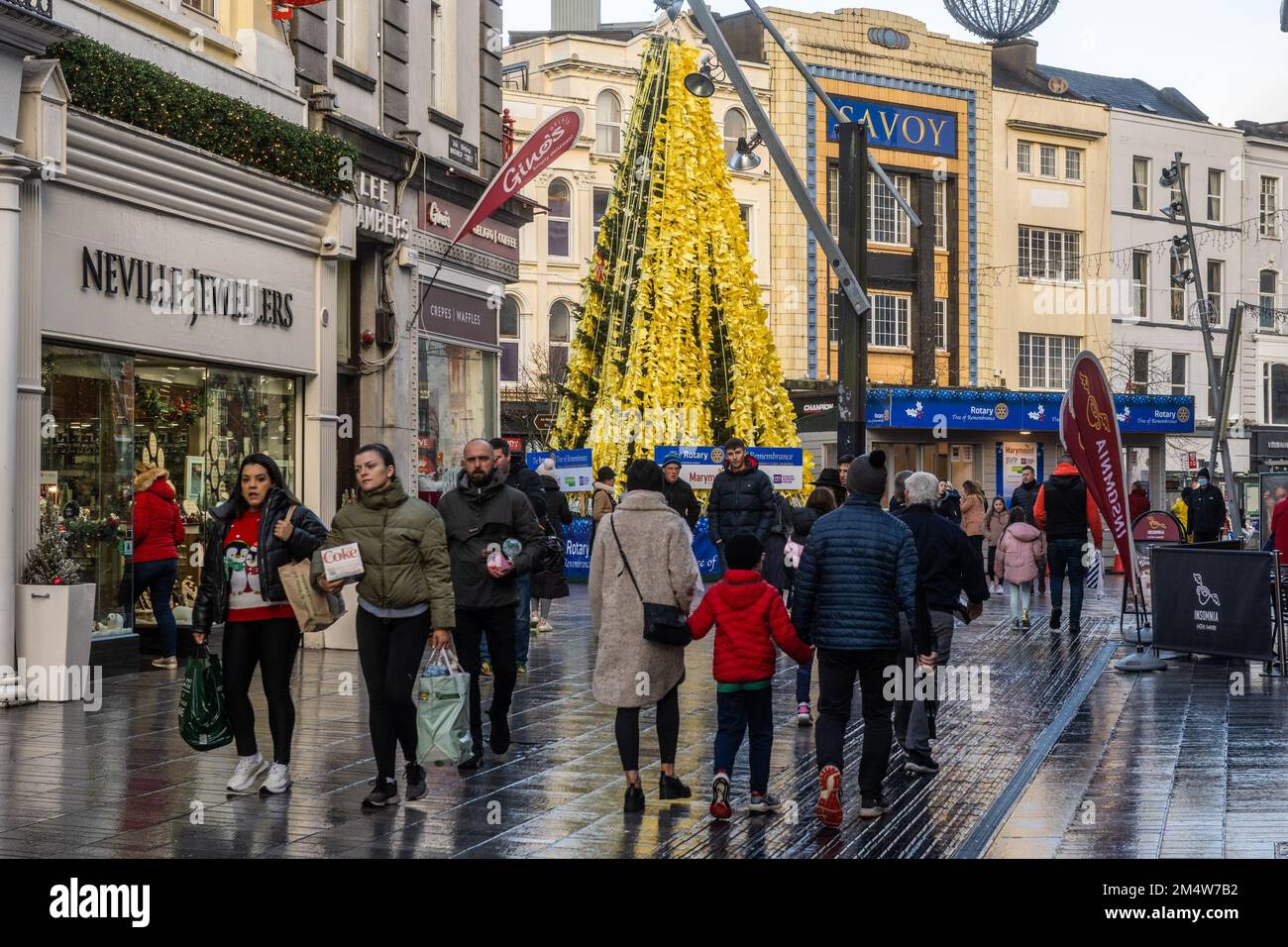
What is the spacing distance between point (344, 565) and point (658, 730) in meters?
1.81

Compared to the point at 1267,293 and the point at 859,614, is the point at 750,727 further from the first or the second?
the point at 1267,293

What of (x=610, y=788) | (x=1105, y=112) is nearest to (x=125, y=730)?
(x=610, y=788)

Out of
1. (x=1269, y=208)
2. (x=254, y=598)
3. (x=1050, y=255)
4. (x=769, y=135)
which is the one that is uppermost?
(x=1269, y=208)

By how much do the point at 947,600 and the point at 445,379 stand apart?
44.5ft

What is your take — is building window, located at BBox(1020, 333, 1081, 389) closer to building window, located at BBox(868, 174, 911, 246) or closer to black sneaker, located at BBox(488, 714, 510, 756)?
building window, located at BBox(868, 174, 911, 246)

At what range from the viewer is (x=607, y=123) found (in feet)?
157

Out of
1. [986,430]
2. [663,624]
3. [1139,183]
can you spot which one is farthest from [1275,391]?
[663,624]

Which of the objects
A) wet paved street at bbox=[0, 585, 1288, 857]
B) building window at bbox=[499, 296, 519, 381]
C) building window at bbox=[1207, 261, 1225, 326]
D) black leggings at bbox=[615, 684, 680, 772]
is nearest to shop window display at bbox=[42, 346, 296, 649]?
wet paved street at bbox=[0, 585, 1288, 857]

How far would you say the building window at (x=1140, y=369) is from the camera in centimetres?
5522

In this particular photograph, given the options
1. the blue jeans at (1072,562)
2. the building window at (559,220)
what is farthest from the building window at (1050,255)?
the blue jeans at (1072,562)

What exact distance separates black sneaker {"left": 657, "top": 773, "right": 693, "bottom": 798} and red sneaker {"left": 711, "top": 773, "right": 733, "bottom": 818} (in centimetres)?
52

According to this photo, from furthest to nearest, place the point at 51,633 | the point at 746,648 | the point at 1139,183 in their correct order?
the point at 1139,183 → the point at 51,633 → the point at 746,648

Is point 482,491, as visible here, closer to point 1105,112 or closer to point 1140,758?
point 1140,758

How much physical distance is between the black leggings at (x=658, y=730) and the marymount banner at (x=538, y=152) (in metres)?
10.8
